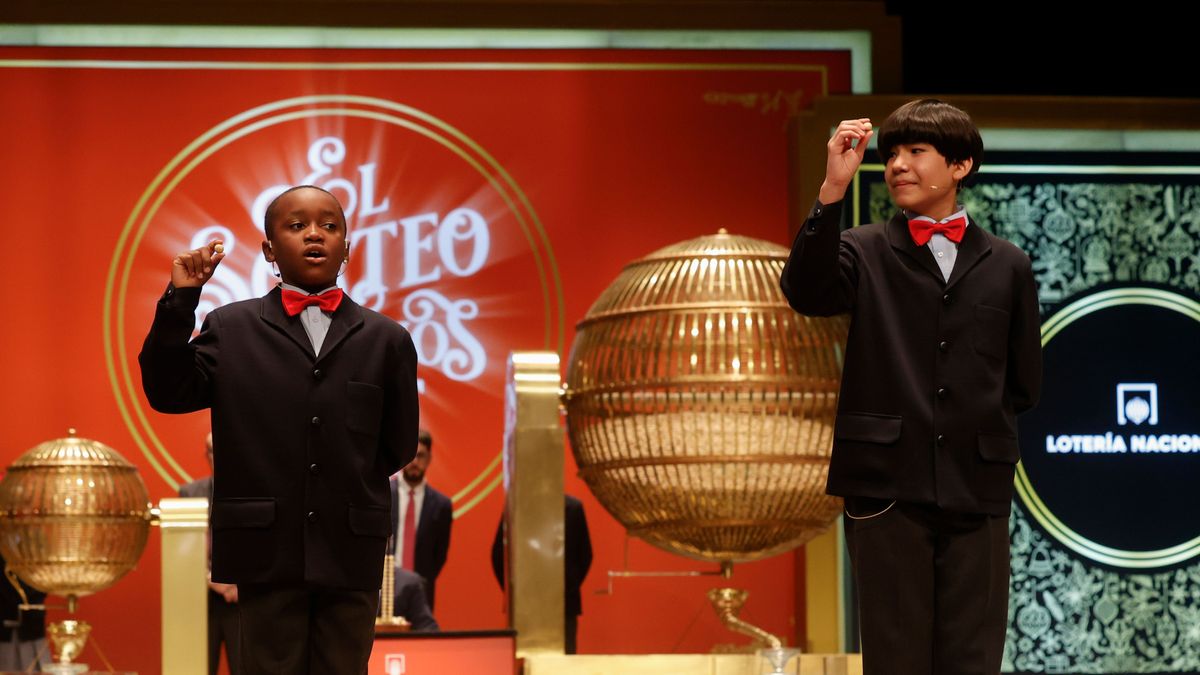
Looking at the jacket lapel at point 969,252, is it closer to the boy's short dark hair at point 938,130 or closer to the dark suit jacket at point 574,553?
the boy's short dark hair at point 938,130

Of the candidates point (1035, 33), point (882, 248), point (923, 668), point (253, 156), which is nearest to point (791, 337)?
point (882, 248)

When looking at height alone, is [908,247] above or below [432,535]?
above

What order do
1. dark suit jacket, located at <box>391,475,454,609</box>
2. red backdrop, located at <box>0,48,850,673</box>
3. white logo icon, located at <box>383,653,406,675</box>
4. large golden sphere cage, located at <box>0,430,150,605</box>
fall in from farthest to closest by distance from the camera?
red backdrop, located at <box>0,48,850,673</box> → dark suit jacket, located at <box>391,475,454,609</box> → large golden sphere cage, located at <box>0,430,150,605</box> → white logo icon, located at <box>383,653,406,675</box>

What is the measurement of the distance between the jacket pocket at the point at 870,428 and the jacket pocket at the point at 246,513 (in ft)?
3.23

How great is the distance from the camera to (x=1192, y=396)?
6.92 m

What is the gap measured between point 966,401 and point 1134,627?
4.58m

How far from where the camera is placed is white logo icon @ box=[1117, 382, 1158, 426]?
6.88 meters

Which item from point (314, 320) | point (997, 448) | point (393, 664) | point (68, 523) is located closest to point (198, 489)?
point (68, 523)

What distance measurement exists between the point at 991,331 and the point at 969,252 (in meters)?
0.15

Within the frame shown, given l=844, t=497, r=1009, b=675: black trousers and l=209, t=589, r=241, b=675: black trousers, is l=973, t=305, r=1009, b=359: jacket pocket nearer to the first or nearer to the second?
l=844, t=497, r=1009, b=675: black trousers

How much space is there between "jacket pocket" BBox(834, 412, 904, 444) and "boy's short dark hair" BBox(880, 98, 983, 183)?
1.57ft

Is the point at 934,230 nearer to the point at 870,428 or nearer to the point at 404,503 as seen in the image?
the point at 870,428

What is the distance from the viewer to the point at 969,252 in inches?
109

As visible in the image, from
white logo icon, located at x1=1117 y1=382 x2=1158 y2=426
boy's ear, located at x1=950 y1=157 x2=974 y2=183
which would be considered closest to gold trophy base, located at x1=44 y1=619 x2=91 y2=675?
boy's ear, located at x1=950 y1=157 x2=974 y2=183
